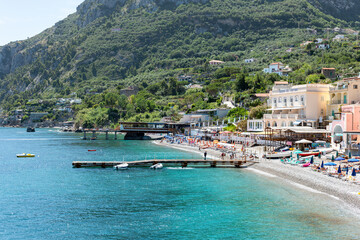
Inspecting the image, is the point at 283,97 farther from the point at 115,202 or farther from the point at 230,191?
the point at 115,202

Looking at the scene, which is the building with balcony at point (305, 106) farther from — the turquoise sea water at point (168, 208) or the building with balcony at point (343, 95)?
the turquoise sea water at point (168, 208)

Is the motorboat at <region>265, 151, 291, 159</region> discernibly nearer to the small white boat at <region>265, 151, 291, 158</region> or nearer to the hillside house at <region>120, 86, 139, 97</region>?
the small white boat at <region>265, 151, 291, 158</region>

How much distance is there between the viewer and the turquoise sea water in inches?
1110

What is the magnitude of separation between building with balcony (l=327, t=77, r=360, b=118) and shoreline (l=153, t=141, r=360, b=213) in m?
18.6

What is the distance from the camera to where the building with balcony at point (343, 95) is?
63.5m

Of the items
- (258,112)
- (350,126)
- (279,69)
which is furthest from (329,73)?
(350,126)

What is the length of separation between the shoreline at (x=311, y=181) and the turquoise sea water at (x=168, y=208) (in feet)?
3.35

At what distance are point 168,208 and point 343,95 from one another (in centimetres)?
4452

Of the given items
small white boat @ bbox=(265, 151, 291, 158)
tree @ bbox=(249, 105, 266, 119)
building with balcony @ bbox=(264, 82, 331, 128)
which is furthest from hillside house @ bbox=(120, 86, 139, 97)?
small white boat @ bbox=(265, 151, 291, 158)

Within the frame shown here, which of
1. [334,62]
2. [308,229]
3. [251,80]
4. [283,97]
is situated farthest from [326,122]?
[334,62]

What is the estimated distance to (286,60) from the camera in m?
168

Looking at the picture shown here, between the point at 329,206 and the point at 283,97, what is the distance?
47.0 m

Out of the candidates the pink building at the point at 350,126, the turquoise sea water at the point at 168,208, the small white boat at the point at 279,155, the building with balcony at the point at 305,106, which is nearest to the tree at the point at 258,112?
the building with balcony at the point at 305,106

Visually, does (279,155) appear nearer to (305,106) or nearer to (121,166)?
(305,106)
